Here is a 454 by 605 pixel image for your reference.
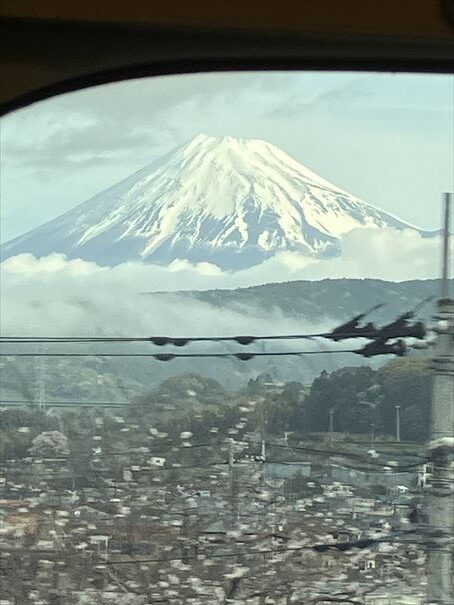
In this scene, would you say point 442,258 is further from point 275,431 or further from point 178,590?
point 178,590

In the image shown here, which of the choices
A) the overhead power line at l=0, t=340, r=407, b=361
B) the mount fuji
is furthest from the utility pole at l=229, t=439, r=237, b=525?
the mount fuji

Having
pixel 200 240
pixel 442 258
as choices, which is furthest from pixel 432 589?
pixel 200 240

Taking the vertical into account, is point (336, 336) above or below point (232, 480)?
above

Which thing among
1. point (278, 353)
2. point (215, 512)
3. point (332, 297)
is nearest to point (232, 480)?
point (215, 512)

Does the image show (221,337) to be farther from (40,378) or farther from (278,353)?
→ (40,378)

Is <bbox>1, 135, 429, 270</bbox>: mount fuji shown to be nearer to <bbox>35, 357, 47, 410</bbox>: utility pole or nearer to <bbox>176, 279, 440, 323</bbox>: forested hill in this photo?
<bbox>176, 279, 440, 323</bbox>: forested hill

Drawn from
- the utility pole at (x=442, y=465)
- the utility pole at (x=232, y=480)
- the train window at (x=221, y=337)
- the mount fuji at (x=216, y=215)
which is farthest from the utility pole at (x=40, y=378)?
the utility pole at (x=442, y=465)
